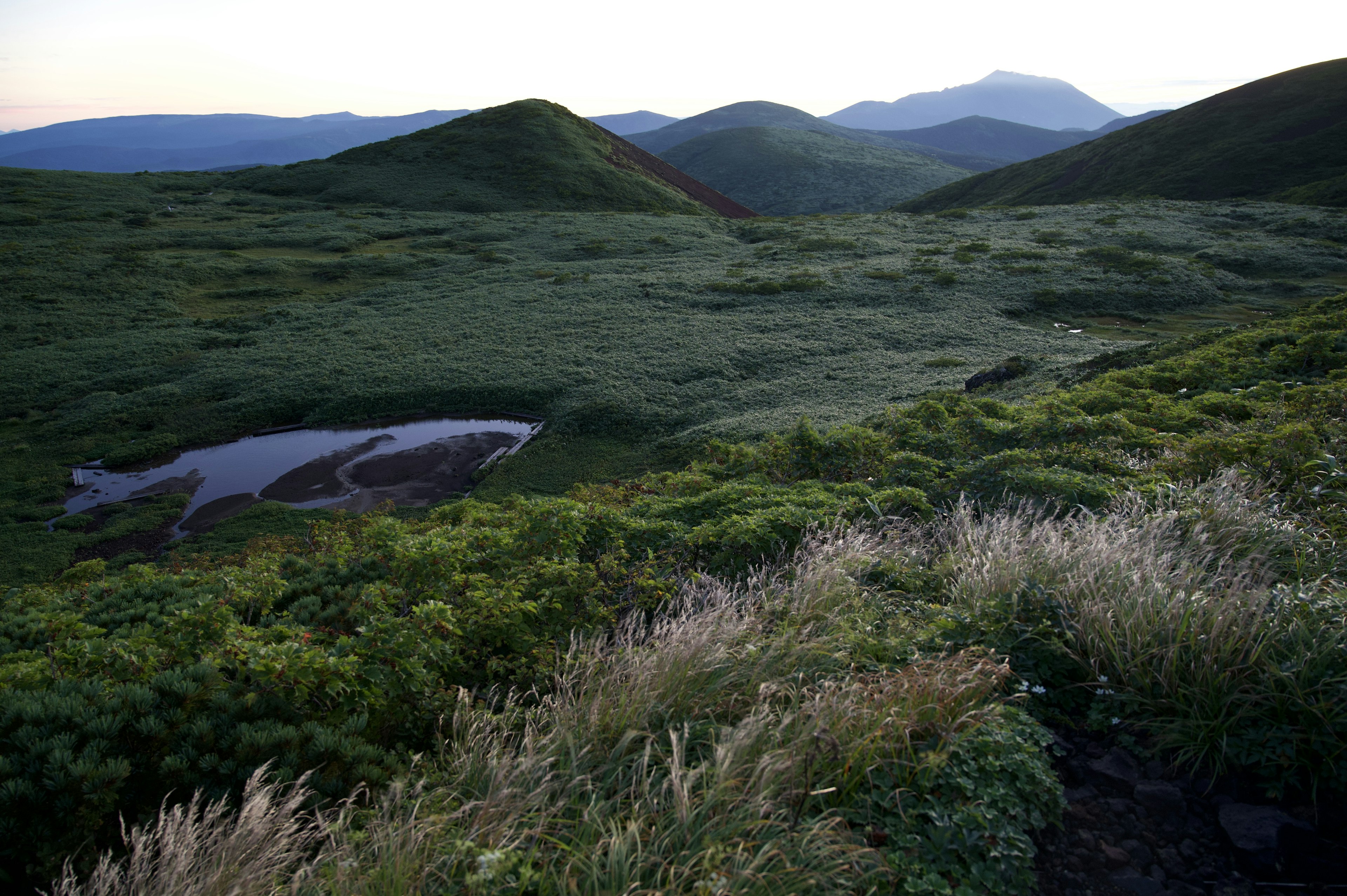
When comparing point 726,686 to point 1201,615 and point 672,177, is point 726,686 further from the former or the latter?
point 672,177

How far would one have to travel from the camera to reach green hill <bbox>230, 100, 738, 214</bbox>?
6562cm

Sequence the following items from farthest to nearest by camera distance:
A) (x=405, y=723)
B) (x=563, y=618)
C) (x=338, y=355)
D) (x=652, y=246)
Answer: (x=652, y=246), (x=338, y=355), (x=563, y=618), (x=405, y=723)

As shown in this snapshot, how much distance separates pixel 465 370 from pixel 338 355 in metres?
6.01

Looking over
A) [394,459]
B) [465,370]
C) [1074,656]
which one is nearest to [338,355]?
[465,370]

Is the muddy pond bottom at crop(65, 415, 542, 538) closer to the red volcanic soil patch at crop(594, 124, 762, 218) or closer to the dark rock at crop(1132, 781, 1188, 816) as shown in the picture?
the dark rock at crop(1132, 781, 1188, 816)

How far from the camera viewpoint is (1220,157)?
68250mm

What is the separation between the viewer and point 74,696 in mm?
3975

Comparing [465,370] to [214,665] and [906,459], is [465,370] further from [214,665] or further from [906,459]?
[214,665]

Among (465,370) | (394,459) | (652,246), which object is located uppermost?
(652,246)

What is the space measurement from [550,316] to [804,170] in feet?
389

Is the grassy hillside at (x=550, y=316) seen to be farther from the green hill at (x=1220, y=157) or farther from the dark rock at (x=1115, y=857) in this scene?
the green hill at (x=1220, y=157)

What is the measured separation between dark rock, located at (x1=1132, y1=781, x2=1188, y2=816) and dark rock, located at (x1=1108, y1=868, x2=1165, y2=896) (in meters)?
0.42

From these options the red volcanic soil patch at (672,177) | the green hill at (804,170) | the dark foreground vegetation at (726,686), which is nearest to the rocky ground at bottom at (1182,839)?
the dark foreground vegetation at (726,686)

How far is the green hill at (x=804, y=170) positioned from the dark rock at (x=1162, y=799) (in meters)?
113
